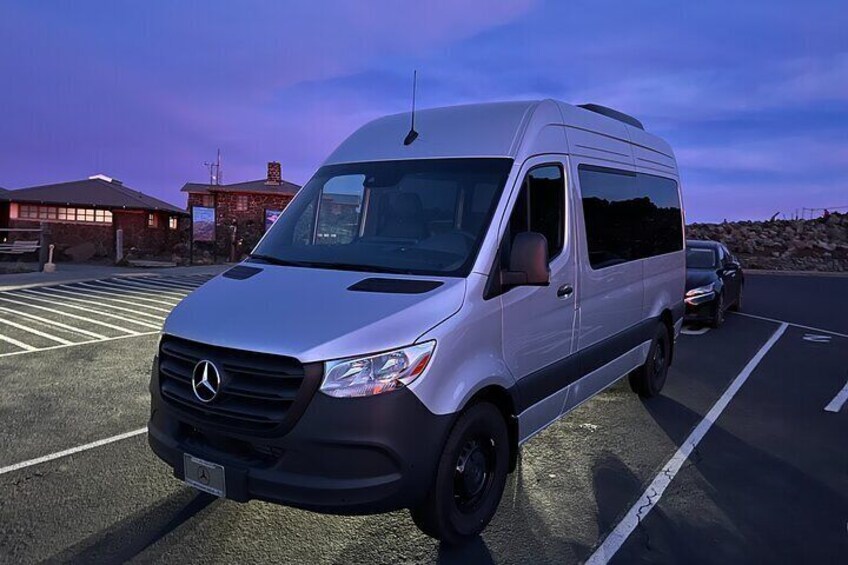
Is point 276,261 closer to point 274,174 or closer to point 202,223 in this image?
point 202,223

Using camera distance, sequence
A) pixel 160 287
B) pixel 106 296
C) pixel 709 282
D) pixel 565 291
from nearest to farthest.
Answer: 1. pixel 565 291
2. pixel 709 282
3. pixel 106 296
4. pixel 160 287

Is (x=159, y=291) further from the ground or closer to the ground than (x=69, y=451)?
further from the ground

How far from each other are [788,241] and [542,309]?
3741 cm

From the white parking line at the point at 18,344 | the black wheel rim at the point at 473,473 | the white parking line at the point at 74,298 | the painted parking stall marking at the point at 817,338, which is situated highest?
the black wheel rim at the point at 473,473

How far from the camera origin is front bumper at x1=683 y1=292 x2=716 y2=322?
38.0 feet


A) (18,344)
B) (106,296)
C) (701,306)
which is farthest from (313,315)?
(106,296)

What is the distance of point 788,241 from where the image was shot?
35.4m

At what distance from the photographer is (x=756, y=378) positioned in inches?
305

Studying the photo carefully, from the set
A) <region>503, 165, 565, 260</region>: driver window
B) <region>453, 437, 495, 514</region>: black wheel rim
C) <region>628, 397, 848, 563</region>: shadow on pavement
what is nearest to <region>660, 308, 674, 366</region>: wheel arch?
<region>628, 397, 848, 563</region>: shadow on pavement

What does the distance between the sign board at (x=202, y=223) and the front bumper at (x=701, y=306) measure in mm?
19872

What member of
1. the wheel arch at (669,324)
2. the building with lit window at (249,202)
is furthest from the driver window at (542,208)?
the building with lit window at (249,202)

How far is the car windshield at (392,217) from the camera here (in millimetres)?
3684

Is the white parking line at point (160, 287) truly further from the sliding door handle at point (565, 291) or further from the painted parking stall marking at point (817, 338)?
the painted parking stall marking at point (817, 338)

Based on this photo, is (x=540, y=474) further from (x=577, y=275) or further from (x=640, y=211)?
(x=640, y=211)
